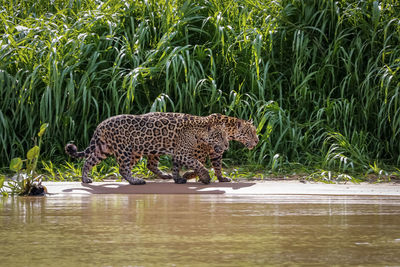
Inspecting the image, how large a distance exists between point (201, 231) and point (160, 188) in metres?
3.29

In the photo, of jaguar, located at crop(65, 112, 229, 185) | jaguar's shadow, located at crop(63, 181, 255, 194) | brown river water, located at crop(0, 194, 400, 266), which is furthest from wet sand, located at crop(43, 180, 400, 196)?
brown river water, located at crop(0, 194, 400, 266)

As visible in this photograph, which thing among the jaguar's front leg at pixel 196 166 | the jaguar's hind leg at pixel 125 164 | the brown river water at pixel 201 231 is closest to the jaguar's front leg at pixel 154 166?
the jaguar's hind leg at pixel 125 164

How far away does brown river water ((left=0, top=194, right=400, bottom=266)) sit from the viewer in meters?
3.38

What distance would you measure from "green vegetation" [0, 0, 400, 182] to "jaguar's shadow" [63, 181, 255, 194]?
3.92ft

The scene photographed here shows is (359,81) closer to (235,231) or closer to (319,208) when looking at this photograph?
(319,208)

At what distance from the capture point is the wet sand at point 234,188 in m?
7.25

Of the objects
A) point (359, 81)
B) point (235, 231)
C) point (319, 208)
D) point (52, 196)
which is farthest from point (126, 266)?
point (359, 81)

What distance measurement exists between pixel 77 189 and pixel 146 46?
3.86 m

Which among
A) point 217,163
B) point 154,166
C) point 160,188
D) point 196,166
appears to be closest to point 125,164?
point 154,166

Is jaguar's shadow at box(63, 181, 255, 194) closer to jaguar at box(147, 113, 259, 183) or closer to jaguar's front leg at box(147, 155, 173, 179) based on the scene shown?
jaguar at box(147, 113, 259, 183)

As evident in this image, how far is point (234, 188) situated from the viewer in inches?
298

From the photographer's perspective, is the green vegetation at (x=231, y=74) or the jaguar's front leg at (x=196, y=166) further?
the green vegetation at (x=231, y=74)

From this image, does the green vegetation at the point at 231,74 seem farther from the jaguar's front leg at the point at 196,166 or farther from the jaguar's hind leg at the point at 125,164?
the jaguar's front leg at the point at 196,166

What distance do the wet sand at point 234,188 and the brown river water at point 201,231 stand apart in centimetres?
62
